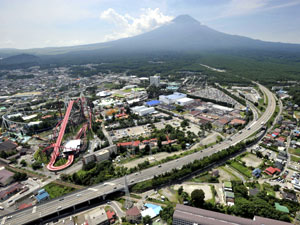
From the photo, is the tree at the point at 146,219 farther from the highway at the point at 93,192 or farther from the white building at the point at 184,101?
the white building at the point at 184,101

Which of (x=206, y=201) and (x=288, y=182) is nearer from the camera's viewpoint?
(x=206, y=201)

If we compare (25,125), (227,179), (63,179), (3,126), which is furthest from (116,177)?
(3,126)

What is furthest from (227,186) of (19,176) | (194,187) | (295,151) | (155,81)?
(155,81)

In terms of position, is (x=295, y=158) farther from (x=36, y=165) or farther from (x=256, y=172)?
(x=36, y=165)

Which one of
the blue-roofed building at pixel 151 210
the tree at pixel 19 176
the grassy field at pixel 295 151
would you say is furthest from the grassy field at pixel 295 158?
the tree at pixel 19 176

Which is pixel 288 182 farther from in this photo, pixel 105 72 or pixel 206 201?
pixel 105 72

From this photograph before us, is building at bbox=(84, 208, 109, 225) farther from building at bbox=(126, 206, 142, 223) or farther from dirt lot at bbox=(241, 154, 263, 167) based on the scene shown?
dirt lot at bbox=(241, 154, 263, 167)

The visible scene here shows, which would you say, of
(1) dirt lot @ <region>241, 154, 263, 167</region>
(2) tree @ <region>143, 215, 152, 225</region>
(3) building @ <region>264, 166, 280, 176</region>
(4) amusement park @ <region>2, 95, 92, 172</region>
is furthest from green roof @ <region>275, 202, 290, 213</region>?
(4) amusement park @ <region>2, 95, 92, 172</region>
